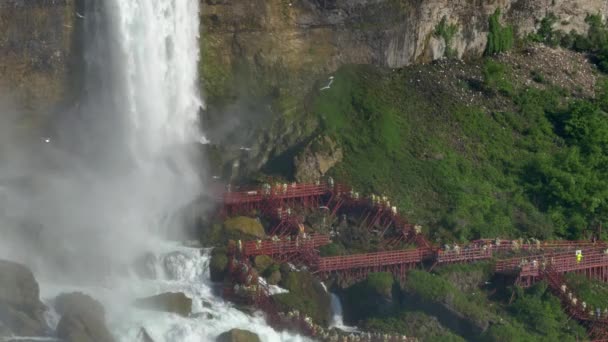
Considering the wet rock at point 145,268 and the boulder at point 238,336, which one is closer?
the boulder at point 238,336

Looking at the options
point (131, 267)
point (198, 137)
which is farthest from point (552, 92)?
point (131, 267)

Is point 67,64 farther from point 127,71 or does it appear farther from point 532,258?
point 532,258

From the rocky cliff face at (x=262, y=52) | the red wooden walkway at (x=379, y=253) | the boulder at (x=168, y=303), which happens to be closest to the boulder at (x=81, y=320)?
the boulder at (x=168, y=303)

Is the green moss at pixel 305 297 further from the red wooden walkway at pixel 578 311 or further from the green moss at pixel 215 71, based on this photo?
the green moss at pixel 215 71

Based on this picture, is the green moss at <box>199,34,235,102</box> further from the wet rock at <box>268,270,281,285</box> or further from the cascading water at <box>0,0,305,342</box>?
the wet rock at <box>268,270,281,285</box>

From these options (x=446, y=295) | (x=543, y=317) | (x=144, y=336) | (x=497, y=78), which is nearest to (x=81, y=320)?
(x=144, y=336)

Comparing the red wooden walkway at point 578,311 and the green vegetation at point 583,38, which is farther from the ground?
the green vegetation at point 583,38

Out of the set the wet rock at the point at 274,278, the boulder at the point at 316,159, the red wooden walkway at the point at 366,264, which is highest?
the boulder at the point at 316,159
